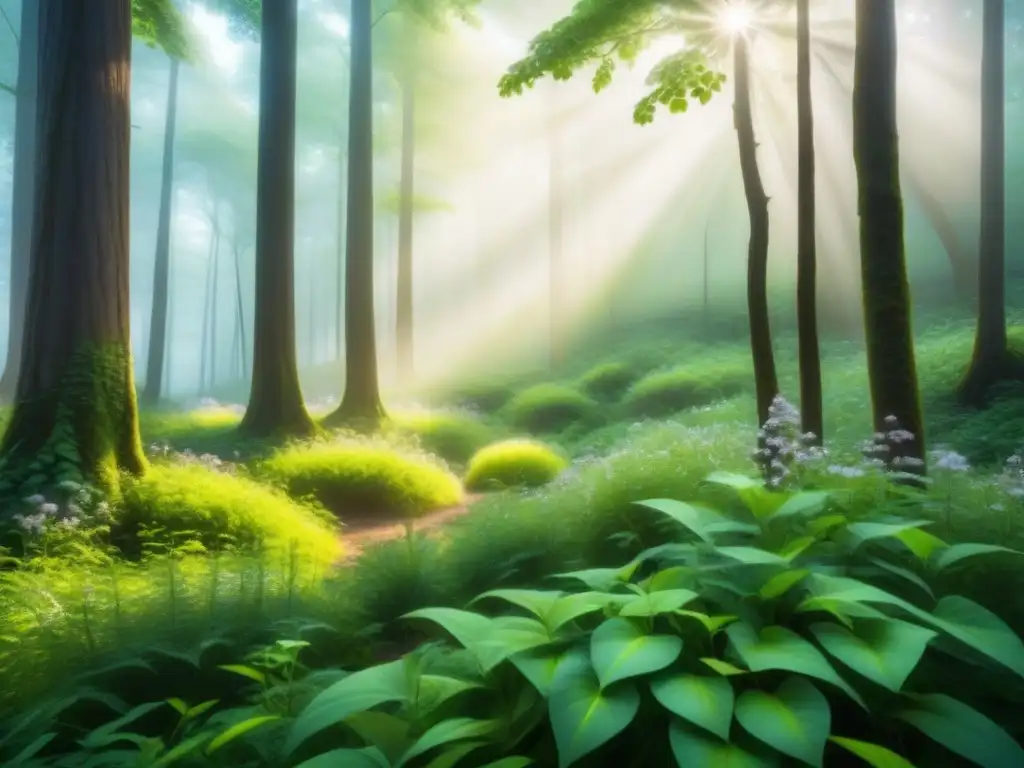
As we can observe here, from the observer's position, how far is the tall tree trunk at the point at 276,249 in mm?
10211

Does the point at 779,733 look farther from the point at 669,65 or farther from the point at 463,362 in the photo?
the point at 463,362

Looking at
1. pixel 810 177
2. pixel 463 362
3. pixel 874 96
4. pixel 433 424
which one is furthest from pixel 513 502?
pixel 463 362

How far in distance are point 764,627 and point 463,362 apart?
29522mm

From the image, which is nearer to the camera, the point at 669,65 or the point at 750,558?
the point at 750,558

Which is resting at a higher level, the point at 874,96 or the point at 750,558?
the point at 874,96

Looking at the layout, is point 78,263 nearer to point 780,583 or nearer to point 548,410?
point 780,583

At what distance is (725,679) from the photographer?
1.72 meters

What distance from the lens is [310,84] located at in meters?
27.8

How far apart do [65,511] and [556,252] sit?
59.1ft

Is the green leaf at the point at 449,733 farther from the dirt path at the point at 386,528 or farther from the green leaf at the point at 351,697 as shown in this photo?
the dirt path at the point at 386,528

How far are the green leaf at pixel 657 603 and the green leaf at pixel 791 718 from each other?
0.29 meters

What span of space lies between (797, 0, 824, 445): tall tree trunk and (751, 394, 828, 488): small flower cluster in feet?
1.25

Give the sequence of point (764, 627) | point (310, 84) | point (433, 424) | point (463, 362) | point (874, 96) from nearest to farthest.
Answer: point (764, 627) → point (874, 96) → point (433, 424) → point (310, 84) → point (463, 362)

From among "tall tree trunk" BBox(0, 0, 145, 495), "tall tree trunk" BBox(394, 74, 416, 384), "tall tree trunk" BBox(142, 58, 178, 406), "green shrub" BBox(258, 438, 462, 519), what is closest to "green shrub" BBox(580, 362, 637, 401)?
"tall tree trunk" BBox(394, 74, 416, 384)
